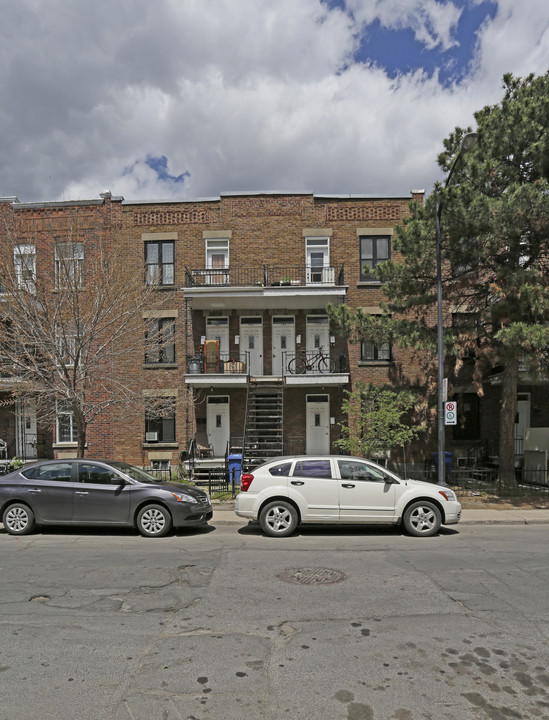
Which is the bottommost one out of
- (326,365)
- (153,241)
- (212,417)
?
(212,417)

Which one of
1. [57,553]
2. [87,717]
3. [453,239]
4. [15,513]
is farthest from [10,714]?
[453,239]

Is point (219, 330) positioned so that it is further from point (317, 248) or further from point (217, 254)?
point (317, 248)

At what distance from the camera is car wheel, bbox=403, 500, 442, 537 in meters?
9.30

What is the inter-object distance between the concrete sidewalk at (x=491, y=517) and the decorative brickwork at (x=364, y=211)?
37.6 feet

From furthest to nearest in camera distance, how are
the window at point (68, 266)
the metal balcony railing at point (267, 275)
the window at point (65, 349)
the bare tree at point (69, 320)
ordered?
1. the metal balcony railing at point (267, 275)
2. the window at point (68, 266)
3. the bare tree at point (69, 320)
4. the window at point (65, 349)

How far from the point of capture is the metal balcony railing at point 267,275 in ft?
59.8

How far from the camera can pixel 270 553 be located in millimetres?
8094

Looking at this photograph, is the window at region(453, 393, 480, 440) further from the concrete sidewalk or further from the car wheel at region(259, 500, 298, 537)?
the car wheel at region(259, 500, 298, 537)

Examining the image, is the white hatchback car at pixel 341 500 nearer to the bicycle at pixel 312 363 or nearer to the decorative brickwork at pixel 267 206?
the bicycle at pixel 312 363

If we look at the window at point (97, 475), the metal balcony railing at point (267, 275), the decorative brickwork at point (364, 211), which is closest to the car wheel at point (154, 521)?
the window at point (97, 475)

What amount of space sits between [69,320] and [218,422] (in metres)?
7.14

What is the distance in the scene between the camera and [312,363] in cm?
1834

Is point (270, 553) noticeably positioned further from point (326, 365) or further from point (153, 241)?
point (153, 241)

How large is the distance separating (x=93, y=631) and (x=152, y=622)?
579 mm
